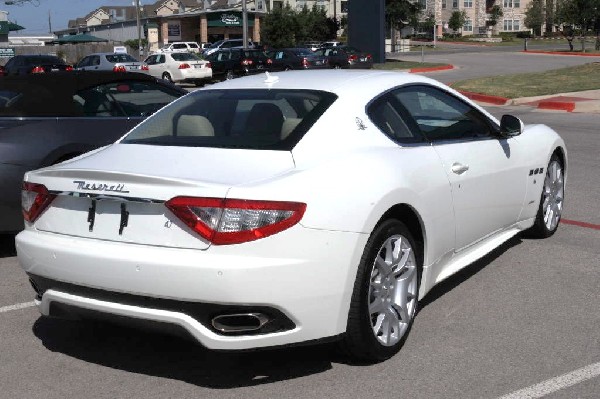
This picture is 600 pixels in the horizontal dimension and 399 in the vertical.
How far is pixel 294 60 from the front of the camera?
130 ft

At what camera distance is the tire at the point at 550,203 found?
6771mm

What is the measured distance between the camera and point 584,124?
52.5 ft

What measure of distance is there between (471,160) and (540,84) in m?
21.4

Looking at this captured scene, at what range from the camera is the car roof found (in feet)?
16.1

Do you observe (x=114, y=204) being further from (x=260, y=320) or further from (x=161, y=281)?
(x=260, y=320)

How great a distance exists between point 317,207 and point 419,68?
40663 mm

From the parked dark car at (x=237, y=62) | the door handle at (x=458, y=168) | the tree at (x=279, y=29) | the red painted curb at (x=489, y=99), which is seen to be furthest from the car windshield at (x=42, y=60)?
the door handle at (x=458, y=168)

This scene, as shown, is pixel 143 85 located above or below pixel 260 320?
above

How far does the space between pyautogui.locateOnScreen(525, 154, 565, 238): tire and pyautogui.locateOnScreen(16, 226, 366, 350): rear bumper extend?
3199 millimetres

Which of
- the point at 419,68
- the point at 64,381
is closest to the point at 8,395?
the point at 64,381

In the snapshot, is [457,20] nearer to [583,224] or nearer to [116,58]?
[116,58]

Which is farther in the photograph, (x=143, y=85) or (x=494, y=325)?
(x=143, y=85)

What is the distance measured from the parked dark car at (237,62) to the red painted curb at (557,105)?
20147 mm

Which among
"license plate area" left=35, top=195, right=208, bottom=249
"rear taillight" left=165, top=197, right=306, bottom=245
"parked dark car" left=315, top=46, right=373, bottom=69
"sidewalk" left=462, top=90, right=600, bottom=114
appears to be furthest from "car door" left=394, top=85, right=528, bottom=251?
"parked dark car" left=315, top=46, right=373, bottom=69
